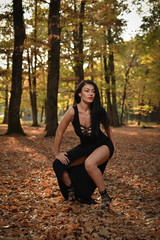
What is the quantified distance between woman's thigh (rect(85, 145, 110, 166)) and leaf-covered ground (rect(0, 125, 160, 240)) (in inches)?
33.1

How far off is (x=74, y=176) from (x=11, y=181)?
2003 mm

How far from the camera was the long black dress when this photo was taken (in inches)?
137

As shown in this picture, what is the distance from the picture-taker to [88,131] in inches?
137

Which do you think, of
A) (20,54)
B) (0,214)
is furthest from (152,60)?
(0,214)

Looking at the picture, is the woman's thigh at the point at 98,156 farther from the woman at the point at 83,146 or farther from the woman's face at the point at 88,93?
the woman's face at the point at 88,93

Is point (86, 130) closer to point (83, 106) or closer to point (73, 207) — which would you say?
point (83, 106)

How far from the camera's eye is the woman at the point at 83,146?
345cm

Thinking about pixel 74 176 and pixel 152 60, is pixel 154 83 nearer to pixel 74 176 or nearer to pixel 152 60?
pixel 152 60

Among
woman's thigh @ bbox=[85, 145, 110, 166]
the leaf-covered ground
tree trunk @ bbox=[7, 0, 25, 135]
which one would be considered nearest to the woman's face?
woman's thigh @ bbox=[85, 145, 110, 166]

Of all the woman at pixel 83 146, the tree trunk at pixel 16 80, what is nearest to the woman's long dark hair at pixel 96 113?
the woman at pixel 83 146

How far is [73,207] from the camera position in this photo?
3490 mm

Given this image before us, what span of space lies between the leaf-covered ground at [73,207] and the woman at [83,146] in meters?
0.33

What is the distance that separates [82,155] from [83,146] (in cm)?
17

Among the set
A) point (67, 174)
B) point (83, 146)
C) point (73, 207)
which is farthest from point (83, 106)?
point (73, 207)
